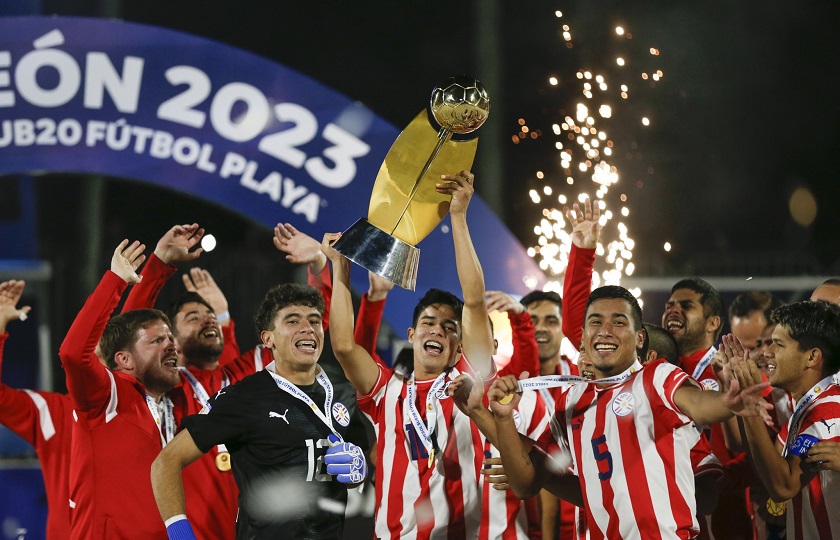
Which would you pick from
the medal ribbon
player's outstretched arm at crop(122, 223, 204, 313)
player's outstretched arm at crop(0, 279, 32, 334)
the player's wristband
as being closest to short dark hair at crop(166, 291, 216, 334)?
player's outstretched arm at crop(122, 223, 204, 313)

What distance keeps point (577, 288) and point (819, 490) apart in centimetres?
148

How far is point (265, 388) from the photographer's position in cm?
422

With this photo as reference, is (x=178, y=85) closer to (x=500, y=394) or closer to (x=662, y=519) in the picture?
(x=500, y=394)

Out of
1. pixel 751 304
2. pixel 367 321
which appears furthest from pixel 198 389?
pixel 751 304

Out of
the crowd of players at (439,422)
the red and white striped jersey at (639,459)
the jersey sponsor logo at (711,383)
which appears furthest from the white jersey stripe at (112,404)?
the jersey sponsor logo at (711,383)

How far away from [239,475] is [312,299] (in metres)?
0.80

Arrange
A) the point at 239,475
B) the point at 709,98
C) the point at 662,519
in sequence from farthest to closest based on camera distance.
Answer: the point at 709,98 < the point at 239,475 < the point at 662,519

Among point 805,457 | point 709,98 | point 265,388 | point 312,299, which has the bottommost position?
point 805,457

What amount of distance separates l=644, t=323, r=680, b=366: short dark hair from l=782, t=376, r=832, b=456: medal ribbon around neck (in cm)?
83

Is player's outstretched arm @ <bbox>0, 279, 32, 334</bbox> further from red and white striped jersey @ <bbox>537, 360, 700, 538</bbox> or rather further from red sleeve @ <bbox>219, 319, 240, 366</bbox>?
red and white striped jersey @ <bbox>537, 360, 700, 538</bbox>

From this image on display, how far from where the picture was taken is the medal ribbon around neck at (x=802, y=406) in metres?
4.27

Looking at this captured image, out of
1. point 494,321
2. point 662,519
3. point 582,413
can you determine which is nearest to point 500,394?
point 582,413

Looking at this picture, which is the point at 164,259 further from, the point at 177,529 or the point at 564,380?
→ the point at 564,380

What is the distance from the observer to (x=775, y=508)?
16.2 ft
